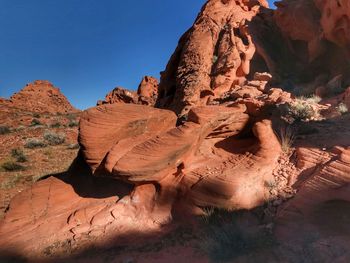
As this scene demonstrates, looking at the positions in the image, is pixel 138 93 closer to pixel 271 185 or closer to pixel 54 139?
pixel 54 139

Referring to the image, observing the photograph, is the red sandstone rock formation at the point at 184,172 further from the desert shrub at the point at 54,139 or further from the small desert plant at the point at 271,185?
the desert shrub at the point at 54,139

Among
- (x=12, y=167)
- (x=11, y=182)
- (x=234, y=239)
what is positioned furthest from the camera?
(x=12, y=167)

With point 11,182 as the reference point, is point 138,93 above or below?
above

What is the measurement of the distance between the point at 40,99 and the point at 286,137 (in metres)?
38.2

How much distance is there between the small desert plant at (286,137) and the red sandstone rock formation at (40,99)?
35.8 meters

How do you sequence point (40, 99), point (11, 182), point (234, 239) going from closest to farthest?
point (234, 239) < point (11, 182) < point (40, 99)

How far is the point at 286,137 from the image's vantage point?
17.4 feet

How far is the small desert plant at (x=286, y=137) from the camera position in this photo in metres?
5.20

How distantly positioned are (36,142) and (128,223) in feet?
42.1

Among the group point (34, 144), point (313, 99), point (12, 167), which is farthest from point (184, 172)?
point (34, 144)

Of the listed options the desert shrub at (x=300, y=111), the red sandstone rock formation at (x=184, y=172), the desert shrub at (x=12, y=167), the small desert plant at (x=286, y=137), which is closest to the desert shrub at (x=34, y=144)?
the desert shrub at (x=12, y=167)

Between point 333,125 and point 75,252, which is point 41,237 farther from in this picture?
point 333,125

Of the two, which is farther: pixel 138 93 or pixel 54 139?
pixel 138 93

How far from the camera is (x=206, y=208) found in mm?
4750
